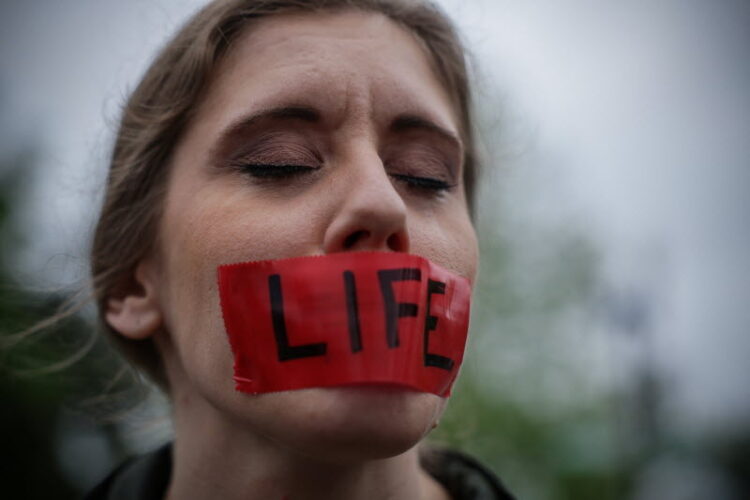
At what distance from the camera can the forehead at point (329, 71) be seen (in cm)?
204

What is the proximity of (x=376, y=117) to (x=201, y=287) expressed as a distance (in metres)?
0.85

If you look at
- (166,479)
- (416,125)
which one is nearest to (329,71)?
(416,125)

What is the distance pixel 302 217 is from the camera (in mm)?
1835

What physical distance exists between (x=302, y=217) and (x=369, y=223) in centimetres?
25

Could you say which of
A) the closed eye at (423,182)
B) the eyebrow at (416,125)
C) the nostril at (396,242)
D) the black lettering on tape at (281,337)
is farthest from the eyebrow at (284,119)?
the black lettering on tape at (281,337)

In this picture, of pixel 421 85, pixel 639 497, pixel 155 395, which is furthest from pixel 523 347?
pixel 421 85

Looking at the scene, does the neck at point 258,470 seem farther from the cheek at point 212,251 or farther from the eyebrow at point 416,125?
the eyebrow at point 416,125

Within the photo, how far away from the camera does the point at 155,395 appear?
3.64 meters

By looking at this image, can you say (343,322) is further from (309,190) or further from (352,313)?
(309,190)

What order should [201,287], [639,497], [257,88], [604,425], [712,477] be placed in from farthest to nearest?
[712,477] → [639,497] → [604,425] → [257,88] → [201,287]

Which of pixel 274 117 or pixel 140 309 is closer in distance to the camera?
pixel 274 117

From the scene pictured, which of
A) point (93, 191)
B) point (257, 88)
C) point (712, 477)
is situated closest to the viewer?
point (257, 88)

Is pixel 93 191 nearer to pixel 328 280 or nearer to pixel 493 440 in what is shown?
pixel 328 280

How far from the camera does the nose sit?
1706mm
